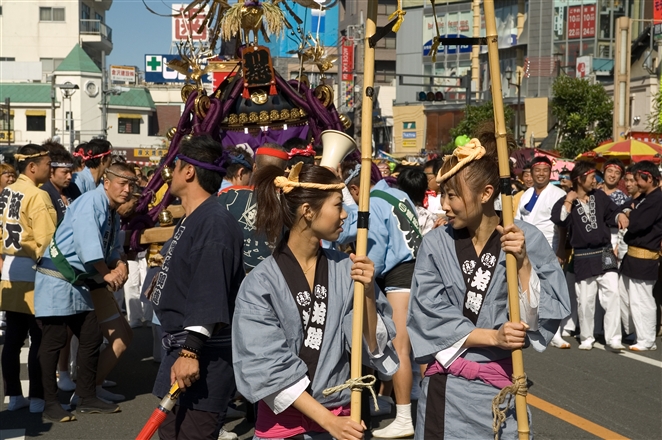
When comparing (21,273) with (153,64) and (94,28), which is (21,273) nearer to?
(94,28)

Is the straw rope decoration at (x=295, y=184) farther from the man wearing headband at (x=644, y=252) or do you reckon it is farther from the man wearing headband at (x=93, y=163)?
the man wearing headband at (x=644, y=252)

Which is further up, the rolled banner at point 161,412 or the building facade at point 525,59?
the building facade at point 525,59

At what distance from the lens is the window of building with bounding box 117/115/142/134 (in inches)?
2562

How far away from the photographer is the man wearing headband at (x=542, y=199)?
9.42 meters

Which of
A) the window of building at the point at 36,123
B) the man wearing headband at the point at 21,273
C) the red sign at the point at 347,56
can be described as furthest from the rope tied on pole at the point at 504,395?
the window of building at the point at 36,123

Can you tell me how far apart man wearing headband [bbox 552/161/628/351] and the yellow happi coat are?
5304 mm

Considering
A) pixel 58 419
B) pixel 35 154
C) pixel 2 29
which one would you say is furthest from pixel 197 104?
pixel 2 29

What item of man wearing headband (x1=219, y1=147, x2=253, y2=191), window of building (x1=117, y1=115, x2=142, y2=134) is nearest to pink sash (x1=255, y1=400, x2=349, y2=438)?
man wearing headband (x1=219, y1=147, x2=253, y2=191)

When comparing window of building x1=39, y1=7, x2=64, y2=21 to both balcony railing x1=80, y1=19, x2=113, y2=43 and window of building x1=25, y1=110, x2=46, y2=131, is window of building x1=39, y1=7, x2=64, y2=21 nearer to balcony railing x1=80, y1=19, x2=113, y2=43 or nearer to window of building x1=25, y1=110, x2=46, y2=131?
balcony railing x1=80, y1=19, x2=113, y2=43

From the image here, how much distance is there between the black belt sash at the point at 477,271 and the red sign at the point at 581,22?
42384 millimetres

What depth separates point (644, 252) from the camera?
29.3ft

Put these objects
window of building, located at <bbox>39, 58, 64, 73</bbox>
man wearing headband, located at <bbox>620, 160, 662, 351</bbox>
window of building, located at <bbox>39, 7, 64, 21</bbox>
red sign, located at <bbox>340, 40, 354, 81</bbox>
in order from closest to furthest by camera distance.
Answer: man wearing headband, located at <bbox>620, 160, 662, 351</bbox> < red sign, located at <bbox>340, 40, 354, 81</bbox> < window of building, located at <bbox>39, 7, 64, 21</bbox> < window of building, located at <bbox>39, 58, 64, 73</bbox>

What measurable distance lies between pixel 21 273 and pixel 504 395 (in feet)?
14.6

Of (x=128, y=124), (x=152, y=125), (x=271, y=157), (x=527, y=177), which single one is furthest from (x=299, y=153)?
(x=152, y=125)
